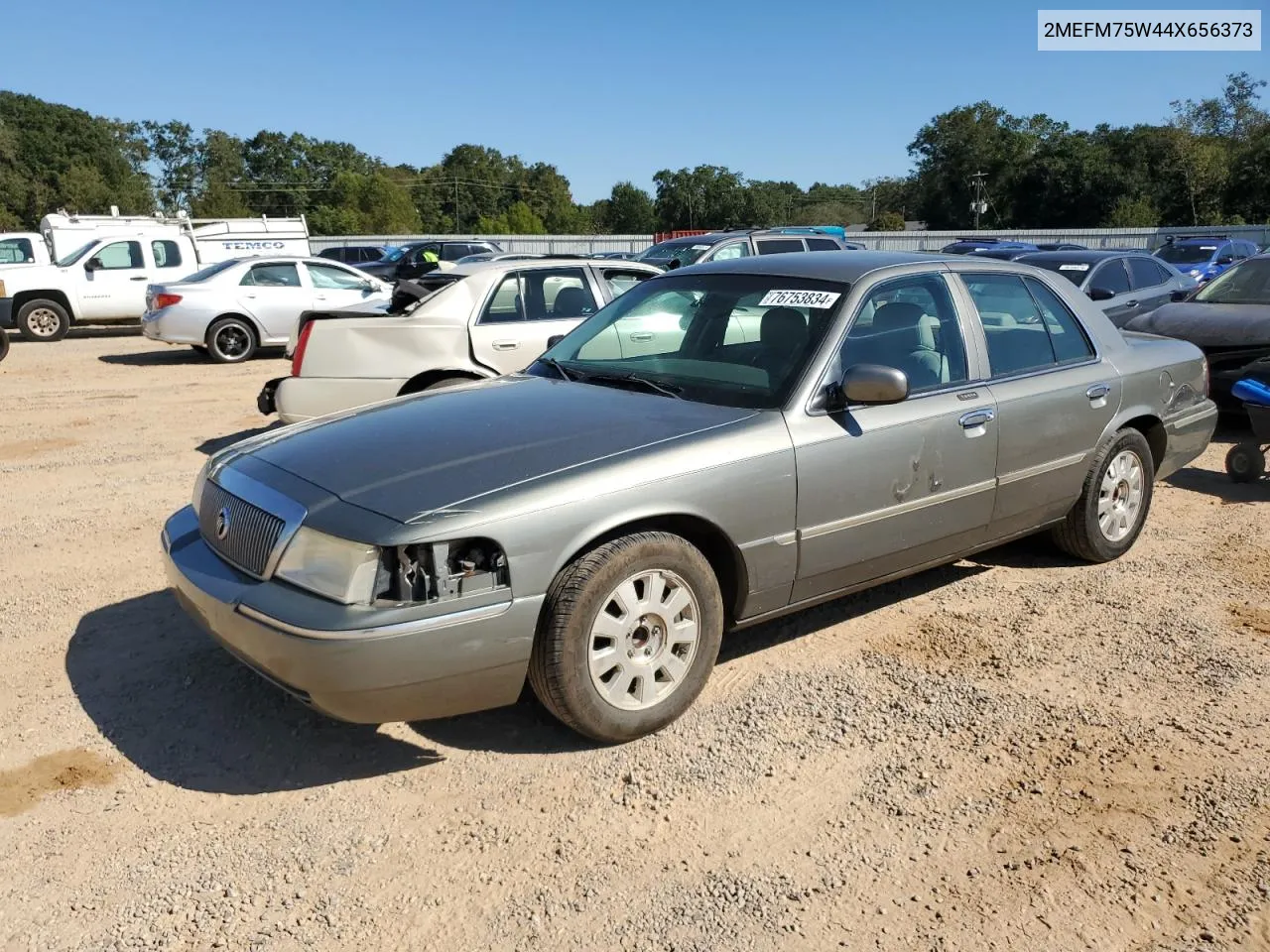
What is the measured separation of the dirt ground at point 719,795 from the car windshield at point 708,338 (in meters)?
1.18

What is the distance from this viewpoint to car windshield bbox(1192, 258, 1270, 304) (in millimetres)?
9500

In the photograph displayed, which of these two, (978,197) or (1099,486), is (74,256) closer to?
(1099,486)

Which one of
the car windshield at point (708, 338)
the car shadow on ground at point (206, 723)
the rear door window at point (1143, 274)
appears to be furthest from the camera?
the rear door window at point (1143, 274)

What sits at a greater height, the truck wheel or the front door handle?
the truck wheel

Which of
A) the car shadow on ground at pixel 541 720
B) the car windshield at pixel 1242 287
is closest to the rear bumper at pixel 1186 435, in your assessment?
the car shadow on ground at pixel 541 720

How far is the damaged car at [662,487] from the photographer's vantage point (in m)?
→ 3.04

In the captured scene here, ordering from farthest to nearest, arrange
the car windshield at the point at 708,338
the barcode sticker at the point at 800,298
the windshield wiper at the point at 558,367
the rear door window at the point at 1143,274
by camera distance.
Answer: the rear door window at the point at 1143,274, the windshield wiper at the point at 558,367, the barcode sticker at the point at 800,298, the car windshield at the point at 708,338

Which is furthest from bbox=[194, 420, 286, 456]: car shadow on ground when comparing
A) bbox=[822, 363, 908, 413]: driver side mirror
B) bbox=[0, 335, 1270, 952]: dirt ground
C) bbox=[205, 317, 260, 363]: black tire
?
bbox=[205, 317, 260, 363]: black tire

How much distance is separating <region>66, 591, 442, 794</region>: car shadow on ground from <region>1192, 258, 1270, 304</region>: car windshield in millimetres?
9271

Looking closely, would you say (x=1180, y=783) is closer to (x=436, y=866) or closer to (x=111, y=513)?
(x=436, y=866)

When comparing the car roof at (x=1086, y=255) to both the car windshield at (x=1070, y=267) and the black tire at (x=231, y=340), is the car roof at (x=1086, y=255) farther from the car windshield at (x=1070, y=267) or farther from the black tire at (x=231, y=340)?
the black tire at (x=231, y=340)

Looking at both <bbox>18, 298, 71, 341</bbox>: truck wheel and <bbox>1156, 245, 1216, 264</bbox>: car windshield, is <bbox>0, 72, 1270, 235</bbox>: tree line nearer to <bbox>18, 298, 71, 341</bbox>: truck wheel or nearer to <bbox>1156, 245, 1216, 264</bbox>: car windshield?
<bbox>1156, 245, 1216, 264</bbox>: car windshield

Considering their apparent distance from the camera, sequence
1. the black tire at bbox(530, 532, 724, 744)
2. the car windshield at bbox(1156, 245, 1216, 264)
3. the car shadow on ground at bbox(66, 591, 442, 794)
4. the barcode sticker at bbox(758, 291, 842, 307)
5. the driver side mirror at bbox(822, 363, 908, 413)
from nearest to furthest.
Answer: the black tire at bbox(530, 532, 724, 744), the car shadow on ground at bbox(66, 591, 442, 794), the driver side mirror at bbox(822, 363, 908, 413), the barcode sticker at bbox(758, 291, 842, 307), the car windshield at bbox(1156, 245, 1216, 264)

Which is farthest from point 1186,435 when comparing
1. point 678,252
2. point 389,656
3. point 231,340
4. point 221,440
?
point 231,340
